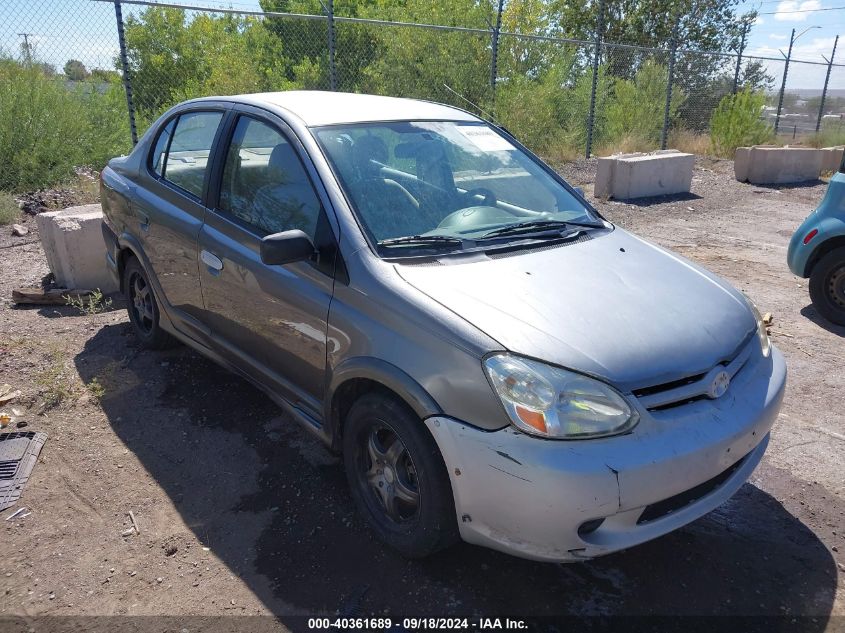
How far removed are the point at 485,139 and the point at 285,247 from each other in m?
1.59

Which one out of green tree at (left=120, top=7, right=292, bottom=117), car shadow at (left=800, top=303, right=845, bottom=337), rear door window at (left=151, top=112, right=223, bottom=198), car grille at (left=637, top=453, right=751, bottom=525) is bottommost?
car shadow at (left=800, top=303, right=845, bottom=337)

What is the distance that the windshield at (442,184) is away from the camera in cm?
306

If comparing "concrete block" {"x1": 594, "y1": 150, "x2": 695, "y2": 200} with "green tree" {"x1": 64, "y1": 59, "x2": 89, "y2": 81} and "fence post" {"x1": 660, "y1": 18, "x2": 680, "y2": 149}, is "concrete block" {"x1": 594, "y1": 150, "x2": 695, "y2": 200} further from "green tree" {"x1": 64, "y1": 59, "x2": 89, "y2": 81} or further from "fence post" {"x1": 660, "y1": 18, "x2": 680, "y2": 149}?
"green tree" {"x1": 64, "y1": 59, "x2": 89, "y2": 81}

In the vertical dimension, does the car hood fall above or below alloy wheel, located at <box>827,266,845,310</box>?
above

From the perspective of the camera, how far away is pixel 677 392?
8.00 feet

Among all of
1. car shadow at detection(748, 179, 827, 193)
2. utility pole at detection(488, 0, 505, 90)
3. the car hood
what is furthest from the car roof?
car shadow at detection(748, 179, 827, 193)

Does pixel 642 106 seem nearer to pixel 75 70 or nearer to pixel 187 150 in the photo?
pixel 75 70

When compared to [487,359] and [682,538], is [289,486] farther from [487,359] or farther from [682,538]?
[682,538]

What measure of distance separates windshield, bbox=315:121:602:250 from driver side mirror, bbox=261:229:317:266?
0.28 metres

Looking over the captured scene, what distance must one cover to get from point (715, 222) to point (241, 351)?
8.01m

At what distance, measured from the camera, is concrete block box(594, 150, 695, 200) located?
34.9ft

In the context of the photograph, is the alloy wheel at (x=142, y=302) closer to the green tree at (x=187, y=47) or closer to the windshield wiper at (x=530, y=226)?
the windshield wiper at (x=530, y=226)

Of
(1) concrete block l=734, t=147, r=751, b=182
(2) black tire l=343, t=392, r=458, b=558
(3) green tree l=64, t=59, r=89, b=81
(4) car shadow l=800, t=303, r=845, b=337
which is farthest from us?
(1) concrete block l=734, t=147, r=751, b=182

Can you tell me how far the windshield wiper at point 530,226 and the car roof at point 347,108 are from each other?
896 mm
